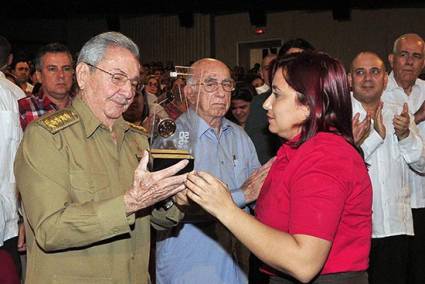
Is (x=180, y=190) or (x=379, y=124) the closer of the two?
(x=180, y=190)

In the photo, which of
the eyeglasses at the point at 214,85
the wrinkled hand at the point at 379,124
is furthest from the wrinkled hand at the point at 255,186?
the wrinkled hand at the point at 379,124

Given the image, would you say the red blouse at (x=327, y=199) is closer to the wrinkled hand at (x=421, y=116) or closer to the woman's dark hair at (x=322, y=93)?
the woman's dark hair at (x=322, y=93)

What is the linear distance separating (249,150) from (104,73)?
127 centimetres

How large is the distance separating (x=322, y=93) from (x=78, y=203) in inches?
34.2

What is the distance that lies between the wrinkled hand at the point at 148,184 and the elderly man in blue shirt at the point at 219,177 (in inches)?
31.4

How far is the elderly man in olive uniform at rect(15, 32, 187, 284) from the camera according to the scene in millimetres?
1840

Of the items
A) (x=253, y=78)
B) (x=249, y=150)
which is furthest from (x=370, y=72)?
(x=253, y=78)

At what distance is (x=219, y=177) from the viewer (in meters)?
2.92

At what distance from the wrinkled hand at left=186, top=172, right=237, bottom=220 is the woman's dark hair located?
31 cm

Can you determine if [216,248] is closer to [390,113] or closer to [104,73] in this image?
[104,73]

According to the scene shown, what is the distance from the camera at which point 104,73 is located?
204 centimetres

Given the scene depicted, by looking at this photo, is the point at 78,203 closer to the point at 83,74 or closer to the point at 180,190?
the point at 180,190

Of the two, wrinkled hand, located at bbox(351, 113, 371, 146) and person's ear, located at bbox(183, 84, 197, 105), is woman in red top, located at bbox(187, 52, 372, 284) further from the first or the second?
wrinkled hand, located at bbox(351, 113, 371, 146)

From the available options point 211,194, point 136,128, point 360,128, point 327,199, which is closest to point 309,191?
point 327,199
